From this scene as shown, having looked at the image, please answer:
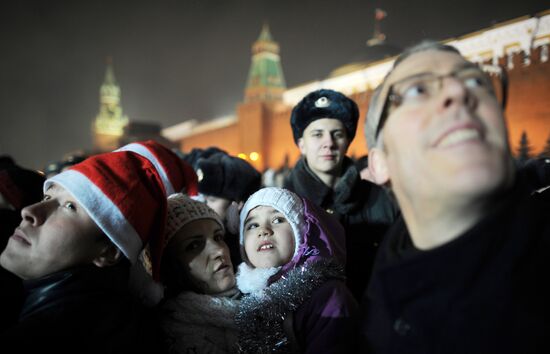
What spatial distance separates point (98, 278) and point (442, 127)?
1049 millimetres

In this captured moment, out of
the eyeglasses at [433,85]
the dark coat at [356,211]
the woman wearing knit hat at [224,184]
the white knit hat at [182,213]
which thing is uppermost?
the eyeglasses at [433,85]

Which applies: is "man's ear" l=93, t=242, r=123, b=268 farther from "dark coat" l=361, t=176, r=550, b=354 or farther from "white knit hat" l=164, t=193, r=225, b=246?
"dark coat" l=361, t=176, r=550, b=354

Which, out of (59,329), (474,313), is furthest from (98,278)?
(474,313)

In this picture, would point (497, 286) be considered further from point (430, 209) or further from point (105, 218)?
point (105, 218)

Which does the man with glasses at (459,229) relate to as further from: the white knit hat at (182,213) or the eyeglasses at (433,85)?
the white knit hat at (182,213)

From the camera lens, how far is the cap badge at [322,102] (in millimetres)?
2266

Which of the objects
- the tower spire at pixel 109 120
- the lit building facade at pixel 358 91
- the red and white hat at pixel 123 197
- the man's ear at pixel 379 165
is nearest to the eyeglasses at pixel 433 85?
the man's ear at pixel 379 165

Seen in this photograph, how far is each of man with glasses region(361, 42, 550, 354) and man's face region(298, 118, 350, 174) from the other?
1.34 metres

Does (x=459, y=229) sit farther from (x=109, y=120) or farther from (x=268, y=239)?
(x=109, y=120)

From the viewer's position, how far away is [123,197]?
1229 mm

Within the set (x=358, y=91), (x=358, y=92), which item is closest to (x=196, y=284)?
(x=358, y=92)

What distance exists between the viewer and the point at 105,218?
1187 millimetres

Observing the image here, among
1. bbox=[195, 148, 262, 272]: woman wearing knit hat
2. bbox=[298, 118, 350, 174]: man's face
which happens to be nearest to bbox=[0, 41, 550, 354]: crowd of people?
bbox=[298, 118, 350, 174]: man's face

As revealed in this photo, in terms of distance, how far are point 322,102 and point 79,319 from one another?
69.1 inches
